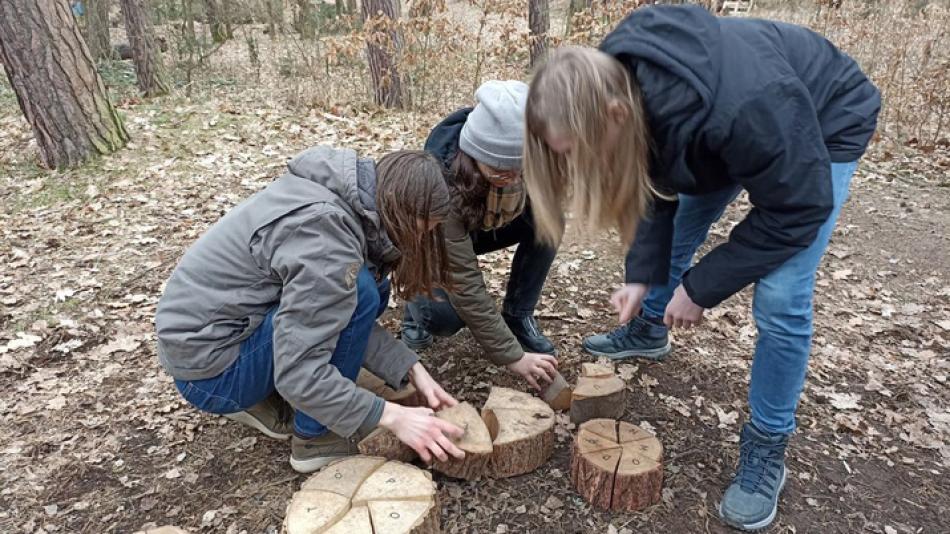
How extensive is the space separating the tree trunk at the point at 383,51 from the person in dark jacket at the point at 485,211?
4.10 m

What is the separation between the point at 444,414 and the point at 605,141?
117 cm

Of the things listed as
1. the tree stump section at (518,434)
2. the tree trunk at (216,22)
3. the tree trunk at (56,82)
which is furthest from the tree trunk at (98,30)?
the tree stump section at (518,434)

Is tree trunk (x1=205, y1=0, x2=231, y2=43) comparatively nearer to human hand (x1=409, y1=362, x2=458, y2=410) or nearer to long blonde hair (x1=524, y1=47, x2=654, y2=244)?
human hand (x1=409, y1=362, x2=458, y2=410)

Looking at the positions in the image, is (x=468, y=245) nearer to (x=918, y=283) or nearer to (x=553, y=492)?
(x=553, y=492)

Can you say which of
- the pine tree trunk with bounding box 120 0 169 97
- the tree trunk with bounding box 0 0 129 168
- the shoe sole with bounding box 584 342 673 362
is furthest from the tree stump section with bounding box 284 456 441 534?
the pine tree trunk with bounding box 120 0 169 97

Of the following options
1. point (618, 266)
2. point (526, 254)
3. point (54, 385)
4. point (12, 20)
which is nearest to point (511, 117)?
point (526, 254)

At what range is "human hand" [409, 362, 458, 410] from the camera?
2.25 m

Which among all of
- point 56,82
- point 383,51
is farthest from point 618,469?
point 383,51

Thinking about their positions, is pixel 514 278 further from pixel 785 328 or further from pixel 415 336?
pixel 785 328

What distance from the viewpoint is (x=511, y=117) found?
2143 millimetres

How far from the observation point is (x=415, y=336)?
298cm

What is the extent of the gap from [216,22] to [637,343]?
943 cm

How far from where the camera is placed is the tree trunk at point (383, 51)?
6238mm

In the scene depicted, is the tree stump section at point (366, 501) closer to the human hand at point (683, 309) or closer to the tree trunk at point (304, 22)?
the human hand at point (683, 309)
